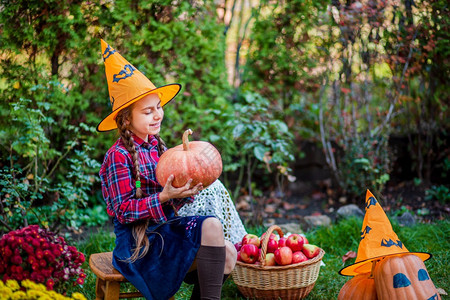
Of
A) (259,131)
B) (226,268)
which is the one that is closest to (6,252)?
(226,268)

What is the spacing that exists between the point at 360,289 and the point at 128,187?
1395 millimetres

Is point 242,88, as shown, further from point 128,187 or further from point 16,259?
point 16,259

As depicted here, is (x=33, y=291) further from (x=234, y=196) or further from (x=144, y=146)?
(x=234, y=196)

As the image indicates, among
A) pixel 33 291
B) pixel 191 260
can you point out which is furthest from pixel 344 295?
pixel 33 291

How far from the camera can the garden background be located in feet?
12.9

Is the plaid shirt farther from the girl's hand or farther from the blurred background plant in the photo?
the blurred background plant

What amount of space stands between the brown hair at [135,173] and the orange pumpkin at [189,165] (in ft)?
0.58

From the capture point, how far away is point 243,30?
20.9 ft

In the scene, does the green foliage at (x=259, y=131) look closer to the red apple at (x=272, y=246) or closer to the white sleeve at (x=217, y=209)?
the white sleeve at (x=217, y=209)

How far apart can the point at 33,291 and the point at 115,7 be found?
3.23 metres

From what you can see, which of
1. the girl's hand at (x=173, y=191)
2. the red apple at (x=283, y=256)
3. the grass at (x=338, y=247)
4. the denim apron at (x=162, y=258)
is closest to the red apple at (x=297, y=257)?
the red apple at (x=283, y=256)

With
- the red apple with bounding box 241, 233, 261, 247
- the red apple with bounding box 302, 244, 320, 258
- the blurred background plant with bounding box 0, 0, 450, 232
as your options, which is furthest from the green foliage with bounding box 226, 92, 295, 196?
the red apple with bounding box 302, 244, 320, 258

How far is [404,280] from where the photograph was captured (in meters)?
2.41

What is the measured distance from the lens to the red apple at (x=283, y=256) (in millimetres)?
2832
